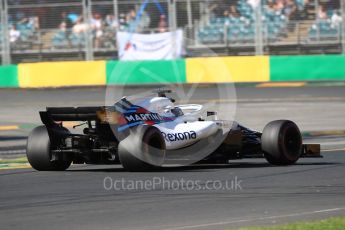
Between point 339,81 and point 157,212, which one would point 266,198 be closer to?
point 157,212

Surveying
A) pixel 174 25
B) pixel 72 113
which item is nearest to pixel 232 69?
pixel 174 25

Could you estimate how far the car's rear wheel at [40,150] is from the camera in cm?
1181

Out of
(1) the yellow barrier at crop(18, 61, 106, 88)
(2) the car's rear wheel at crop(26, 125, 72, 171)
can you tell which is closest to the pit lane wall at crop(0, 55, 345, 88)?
(1) the yellow barrier at crop(18, 61, 106, 88)

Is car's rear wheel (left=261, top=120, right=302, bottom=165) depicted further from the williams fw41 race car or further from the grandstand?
the grandstand

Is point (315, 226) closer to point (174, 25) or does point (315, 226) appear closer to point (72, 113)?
point (72, 113)

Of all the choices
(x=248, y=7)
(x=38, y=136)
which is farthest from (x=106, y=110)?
(x=248, y=7)

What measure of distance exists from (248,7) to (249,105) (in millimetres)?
5508

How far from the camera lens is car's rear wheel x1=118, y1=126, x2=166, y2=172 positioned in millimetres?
11156

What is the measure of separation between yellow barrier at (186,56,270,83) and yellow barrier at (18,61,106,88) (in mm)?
3072

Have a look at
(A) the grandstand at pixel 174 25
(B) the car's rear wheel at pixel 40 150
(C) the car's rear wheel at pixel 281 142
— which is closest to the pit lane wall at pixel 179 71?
(A) the grandstand at pixel 174 25

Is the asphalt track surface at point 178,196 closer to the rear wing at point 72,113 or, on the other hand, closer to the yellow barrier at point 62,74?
the rear wing at point 72,113

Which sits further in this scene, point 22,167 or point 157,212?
point 22,167

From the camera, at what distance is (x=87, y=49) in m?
30.5

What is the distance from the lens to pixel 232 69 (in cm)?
2931
